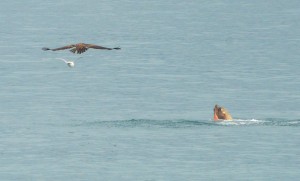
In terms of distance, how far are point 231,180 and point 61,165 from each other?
14.2m

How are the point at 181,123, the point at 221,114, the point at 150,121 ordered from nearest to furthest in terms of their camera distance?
1. the point at 221,114
2. the point at 181,123
3. the point at 150,121

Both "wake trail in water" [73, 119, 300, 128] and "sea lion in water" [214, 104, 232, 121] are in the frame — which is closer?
"sea lion in water" [214, 104, 232, 121]

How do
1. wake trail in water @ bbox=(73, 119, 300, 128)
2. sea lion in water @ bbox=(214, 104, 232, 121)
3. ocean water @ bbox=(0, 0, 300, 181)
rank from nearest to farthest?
1. ocean water @ bbox=(0, 0, 300, 181)
2. sea lion in water @ bbox=(214, 104, 232, 121)
3. wake trail in water @ bbox=(73, 119, 300, 128)

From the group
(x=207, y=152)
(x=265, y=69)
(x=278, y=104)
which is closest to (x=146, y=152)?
(x=207, y=152)

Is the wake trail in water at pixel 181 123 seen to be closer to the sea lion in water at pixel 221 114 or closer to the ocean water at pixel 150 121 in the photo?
the ocean water at pixel 150 121

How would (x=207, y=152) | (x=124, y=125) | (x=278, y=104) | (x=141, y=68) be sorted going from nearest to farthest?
(x=207, y=152)
(x=124, y=125)
(x=278, y=104)
(x=141, y=68)

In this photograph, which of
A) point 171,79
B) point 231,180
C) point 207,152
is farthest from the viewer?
point 171,79

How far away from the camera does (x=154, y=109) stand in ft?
471

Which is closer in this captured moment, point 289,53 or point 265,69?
point 265,69

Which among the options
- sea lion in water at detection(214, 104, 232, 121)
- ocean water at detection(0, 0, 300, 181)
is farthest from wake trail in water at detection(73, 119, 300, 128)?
sea lion in water at detection(214, 104, 232, 121)

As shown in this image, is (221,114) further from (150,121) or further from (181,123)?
(150,121)

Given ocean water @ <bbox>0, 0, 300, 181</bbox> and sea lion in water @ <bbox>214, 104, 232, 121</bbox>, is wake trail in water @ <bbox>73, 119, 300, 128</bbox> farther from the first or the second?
sea lion in water @ <bbox>214, 104, 232, 121</bbox>

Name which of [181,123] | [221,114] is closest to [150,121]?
[181,123]

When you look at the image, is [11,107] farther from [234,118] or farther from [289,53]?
[289,53]
